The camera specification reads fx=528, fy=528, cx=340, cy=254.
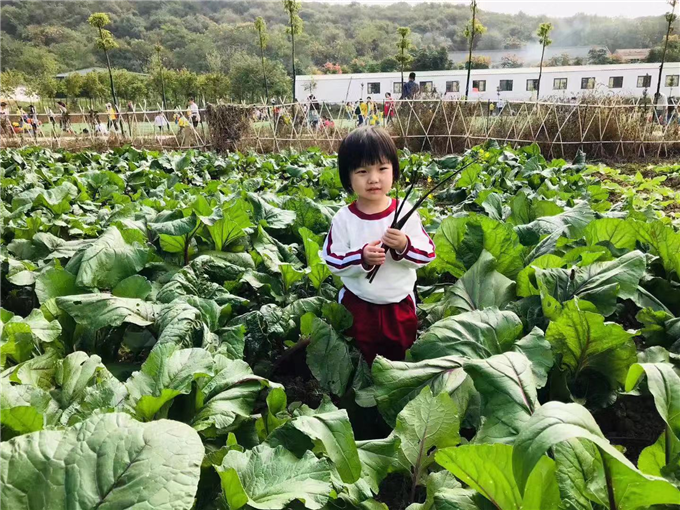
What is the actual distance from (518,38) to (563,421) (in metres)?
149

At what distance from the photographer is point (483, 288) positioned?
2.38 meters

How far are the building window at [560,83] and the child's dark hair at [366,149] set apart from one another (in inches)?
2264

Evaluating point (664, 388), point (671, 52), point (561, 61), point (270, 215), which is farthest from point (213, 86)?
point (561, 61)

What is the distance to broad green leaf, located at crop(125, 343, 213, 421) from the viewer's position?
5.10 ft

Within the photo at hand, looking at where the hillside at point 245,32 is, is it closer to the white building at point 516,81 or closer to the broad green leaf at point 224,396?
the white building at point 516,81

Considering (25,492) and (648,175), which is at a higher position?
(25,492)

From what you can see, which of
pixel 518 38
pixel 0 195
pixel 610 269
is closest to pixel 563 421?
pixel 610 269

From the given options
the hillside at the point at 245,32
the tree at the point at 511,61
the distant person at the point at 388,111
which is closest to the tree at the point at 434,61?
the hillside at the point at 245,32

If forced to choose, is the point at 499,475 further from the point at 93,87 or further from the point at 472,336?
the point at 93,87

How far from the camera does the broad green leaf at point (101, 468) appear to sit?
3.29 feet

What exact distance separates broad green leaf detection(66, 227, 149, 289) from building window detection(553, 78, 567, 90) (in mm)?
57836

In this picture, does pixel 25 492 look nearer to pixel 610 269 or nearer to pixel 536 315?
pixel 536 315

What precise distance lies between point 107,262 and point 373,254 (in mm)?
1285

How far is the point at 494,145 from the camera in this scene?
10422 millimetres
